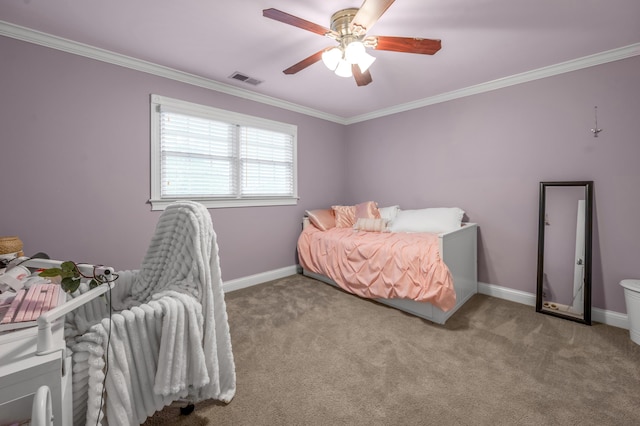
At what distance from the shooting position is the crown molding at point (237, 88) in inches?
85.0

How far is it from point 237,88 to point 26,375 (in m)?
3.17

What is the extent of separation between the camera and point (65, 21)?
2.00m

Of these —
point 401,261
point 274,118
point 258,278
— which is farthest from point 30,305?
point 274,118

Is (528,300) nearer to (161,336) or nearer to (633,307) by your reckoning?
(633,307)

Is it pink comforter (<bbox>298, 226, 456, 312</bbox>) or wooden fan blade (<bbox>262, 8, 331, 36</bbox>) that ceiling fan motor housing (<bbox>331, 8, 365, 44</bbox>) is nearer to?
wooden fan blade (<bbox>262, 8, 331, 36</bbox>)

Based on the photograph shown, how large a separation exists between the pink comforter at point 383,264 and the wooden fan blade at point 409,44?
1.55m

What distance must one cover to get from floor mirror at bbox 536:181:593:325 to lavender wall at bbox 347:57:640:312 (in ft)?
0.34

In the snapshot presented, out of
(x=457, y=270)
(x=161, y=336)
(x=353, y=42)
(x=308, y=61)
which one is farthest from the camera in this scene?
(x=457, y=270)

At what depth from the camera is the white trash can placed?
211 cm

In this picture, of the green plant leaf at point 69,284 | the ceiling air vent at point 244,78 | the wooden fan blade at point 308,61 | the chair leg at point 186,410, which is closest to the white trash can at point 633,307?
the wooden fan blade at point 308,61

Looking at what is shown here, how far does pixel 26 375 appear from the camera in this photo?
0.70 m

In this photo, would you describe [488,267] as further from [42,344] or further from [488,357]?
[42,344]

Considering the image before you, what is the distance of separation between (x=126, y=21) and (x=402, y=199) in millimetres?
3385

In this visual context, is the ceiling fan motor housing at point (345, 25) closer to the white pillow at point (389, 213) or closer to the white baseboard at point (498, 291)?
the white pillow at point (389, 213)
